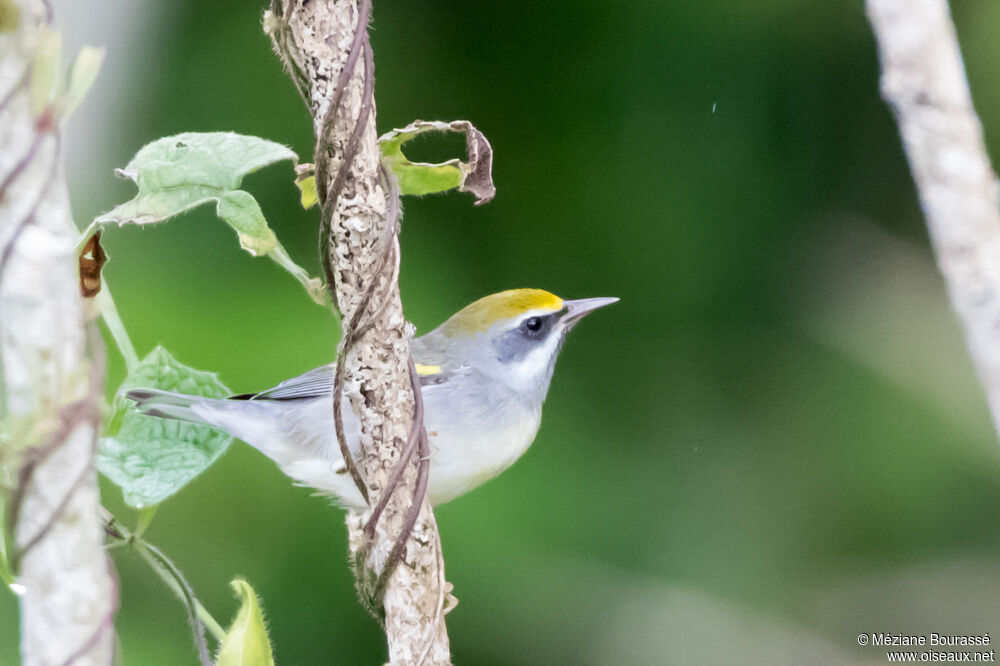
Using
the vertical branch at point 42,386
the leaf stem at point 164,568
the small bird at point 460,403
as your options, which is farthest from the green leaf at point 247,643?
the small bird at point 460,403

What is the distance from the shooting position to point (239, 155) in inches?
52.4

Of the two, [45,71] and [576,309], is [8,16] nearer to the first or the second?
[45,71]

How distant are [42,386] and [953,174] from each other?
2.97ft

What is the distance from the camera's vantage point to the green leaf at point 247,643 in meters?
1.24

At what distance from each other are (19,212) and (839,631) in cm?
262

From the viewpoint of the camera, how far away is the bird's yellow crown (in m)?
2.23

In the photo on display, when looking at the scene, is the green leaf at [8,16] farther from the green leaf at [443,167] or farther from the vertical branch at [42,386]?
the green leaf at [443,167]

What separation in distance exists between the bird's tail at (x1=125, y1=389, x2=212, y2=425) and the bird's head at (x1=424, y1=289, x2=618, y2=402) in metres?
0.82

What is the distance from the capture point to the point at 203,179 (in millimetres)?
1309

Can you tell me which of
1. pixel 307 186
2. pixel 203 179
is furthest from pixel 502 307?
pixel 203 179

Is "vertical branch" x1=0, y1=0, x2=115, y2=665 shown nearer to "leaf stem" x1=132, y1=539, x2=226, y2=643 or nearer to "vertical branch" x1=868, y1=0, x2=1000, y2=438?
"leaf stem" x1=132, y1=539, x2=226, y2=643

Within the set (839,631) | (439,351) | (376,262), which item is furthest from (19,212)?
(839,631)

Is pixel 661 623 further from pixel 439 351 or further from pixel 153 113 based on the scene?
pixel 153 113

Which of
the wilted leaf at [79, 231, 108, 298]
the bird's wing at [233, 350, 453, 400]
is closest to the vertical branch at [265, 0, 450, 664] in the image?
the wilted leaf at [79, 231, 108, 298]
